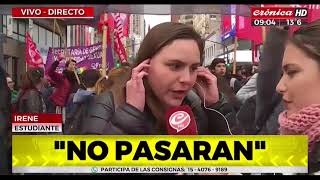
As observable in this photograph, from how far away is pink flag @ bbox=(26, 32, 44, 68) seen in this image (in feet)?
15.3

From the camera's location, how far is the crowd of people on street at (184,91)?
184 inches

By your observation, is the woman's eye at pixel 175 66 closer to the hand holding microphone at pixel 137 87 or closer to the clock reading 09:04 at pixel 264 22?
the hand holding microphone at pixel 137 87

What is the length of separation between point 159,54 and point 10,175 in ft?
5.77

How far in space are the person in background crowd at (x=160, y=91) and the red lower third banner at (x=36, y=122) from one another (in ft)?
0.92

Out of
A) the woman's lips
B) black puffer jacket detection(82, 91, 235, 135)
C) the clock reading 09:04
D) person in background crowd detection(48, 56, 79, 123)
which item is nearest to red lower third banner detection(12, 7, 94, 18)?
person in background crowd detection(48, 56, 79, 123)

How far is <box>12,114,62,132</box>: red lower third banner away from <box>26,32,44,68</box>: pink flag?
0.47 metres

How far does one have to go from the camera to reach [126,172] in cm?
483

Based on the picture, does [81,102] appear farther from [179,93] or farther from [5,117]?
[179,93]

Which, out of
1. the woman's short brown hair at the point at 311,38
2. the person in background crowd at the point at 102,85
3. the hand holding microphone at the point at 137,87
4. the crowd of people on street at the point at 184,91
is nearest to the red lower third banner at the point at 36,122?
the crowd of people on street at the point at 184,91

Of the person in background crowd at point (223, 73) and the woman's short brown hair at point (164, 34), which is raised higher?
the woman's short brown hair at point (164, 34)

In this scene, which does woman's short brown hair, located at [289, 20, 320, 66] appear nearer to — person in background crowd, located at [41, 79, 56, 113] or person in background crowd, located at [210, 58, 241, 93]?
person in background crowd, located at [210, 58, 241, 93]

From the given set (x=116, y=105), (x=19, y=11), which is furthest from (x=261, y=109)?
(x=19, y=11)

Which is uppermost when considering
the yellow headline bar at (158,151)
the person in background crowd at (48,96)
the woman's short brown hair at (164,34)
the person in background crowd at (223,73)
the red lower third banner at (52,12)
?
the red lower third banner at (52,12)

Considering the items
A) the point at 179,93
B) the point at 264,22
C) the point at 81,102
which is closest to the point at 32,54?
the point at 81,102
